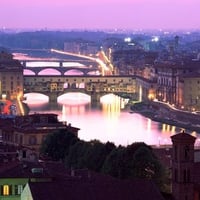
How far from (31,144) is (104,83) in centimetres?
1585

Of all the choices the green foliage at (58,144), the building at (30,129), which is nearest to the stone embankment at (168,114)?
the building at (30,129)

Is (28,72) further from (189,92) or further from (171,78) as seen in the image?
(189,92)

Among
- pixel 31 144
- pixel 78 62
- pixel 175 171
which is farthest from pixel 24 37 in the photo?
pixel 175 171

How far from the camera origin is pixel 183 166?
7129 millimetres

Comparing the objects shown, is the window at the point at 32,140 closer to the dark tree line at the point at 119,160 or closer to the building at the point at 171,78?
the dark tree line at the point at 119,160

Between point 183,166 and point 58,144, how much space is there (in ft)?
13.6

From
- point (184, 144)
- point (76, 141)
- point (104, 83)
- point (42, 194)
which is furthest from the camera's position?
point (104, 83)

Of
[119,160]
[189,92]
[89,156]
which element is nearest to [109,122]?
[189,92]

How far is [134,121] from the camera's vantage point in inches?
811

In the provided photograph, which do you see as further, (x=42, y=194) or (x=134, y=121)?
(x=134, y=121)

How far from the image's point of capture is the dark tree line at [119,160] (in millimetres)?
8797

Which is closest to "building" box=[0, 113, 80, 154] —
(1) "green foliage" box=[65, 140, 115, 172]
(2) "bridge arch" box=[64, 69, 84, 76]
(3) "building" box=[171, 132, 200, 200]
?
(1) "green foliage" box=[65, 140, 115, 172]

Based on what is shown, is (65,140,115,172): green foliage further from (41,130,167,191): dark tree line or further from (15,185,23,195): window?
(15,185,23,195): window

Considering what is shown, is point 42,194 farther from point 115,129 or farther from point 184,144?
point 115,129
